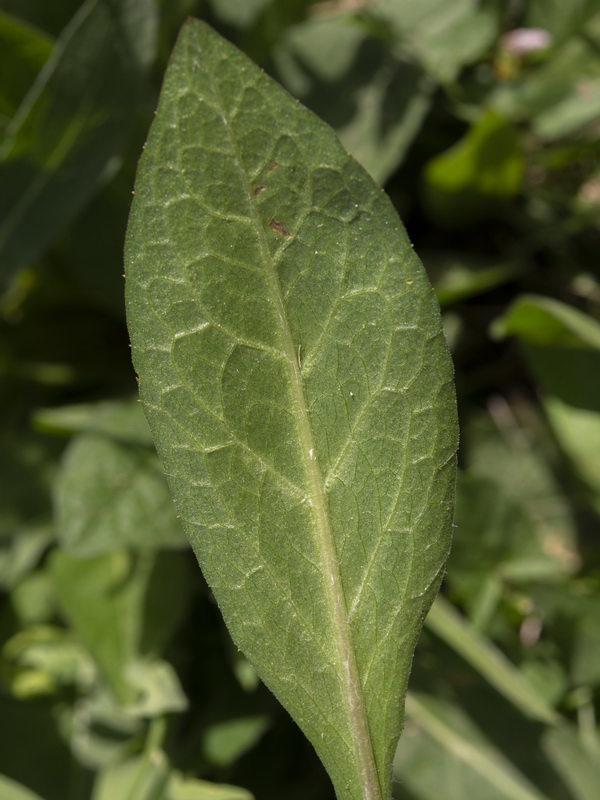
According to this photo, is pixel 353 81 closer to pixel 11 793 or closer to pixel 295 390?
pixel 295 390

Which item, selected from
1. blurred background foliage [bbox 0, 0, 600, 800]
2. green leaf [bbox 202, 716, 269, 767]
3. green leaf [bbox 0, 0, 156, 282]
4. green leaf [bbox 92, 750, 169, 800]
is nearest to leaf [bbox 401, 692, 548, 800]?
blurred background foliage [bbox 0, 0, 600, 800]

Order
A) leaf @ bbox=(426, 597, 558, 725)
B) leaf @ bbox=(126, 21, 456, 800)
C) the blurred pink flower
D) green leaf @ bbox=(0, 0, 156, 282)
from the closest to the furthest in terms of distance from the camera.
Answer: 1. leaf @ bbox=(126, 21, 456, 800)
2. green leaf @ bbox=(0, 0, 156, 282)
3. leaf @ bbox=(426, 597, 558, 725)
4. the blurred pink flower

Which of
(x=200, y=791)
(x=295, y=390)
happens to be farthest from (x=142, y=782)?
(x=295, y=390)

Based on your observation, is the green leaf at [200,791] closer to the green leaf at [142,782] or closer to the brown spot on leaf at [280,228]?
the green leaf at [142,782]

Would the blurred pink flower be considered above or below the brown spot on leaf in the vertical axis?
above

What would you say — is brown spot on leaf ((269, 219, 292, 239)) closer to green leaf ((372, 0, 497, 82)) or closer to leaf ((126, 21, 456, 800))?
leaf ((126, 21, 456, 800))

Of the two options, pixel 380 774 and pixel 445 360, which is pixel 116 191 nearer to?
pixel 445 360
